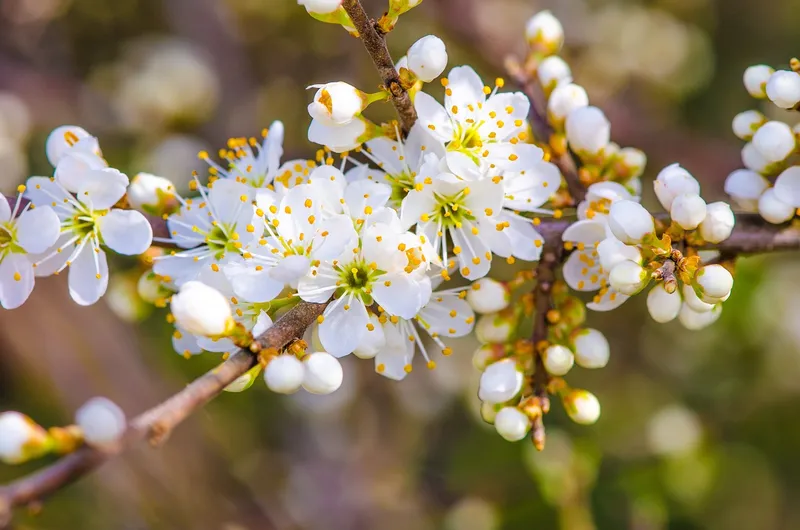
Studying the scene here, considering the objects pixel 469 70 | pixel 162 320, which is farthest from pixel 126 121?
pixel 469 70

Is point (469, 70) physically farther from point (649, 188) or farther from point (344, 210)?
point (649, 188)

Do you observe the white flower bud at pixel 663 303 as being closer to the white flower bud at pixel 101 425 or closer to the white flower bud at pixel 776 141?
the white flower bud at pixel 776 141

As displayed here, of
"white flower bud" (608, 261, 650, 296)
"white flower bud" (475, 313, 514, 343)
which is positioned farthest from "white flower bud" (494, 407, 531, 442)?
"white flower bud" (608, 261, 650, 296)

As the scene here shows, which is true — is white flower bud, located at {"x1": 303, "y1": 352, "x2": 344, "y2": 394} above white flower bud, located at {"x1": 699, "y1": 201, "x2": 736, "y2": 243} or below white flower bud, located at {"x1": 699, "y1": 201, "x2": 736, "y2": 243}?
below

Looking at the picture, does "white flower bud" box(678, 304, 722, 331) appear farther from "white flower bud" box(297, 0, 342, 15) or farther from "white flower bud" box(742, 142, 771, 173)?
"white flower bud" box(297, 0, 342, 15)

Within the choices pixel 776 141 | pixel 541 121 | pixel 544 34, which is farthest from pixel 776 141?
pixel 544 34
